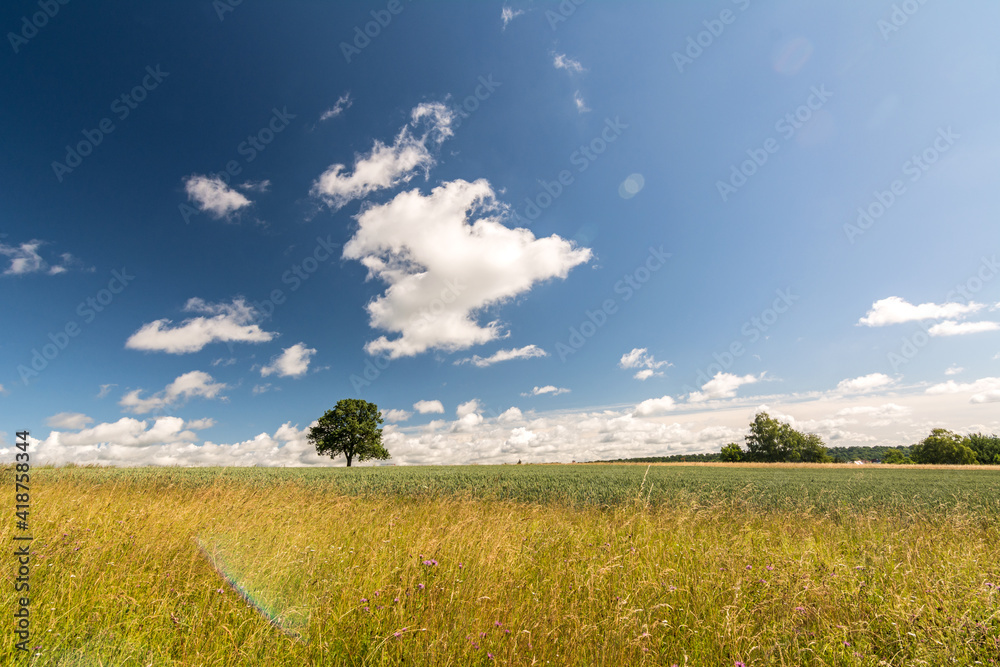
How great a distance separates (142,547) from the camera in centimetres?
512

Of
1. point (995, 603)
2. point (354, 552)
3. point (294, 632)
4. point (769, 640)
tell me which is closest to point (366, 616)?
point (294, 632)

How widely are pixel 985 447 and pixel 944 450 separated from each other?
51.2 feet

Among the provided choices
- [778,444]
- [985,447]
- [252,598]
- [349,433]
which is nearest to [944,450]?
[985,447]

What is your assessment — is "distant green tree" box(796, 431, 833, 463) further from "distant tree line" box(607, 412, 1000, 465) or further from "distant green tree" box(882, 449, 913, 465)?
"distant green tree" box(882, 449, 913, 465)

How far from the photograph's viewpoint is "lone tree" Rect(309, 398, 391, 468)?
154ft

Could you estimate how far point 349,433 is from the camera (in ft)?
155

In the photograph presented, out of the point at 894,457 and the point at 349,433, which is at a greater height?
the point at 349,433

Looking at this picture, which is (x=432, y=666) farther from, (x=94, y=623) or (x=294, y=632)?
(x=94, y=623)

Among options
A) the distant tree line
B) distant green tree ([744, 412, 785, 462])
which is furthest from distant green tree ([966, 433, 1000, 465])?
distant green tree ([744, 412, 785, 462])

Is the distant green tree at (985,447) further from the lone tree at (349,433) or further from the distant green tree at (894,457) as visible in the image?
the lone tree at (349,433)

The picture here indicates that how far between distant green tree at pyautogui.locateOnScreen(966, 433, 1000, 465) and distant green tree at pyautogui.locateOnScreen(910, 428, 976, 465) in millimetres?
3070

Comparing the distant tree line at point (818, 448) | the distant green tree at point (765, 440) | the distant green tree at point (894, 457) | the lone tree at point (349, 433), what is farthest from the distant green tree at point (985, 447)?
the lone tree at point (349, 433)

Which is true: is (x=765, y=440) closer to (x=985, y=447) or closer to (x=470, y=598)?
(x=985, y=447)

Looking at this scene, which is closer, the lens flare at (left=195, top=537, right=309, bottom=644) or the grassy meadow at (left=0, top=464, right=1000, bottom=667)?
the grassy meadow at (left=0, top=464, right=1000, bottom=667)
